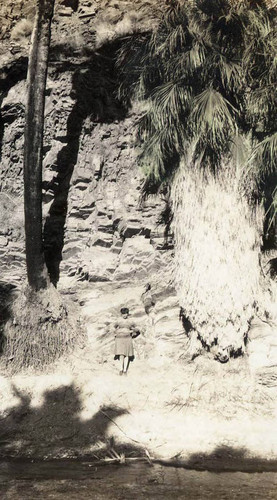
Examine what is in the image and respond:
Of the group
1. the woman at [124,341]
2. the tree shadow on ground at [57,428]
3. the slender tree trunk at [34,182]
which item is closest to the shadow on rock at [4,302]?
the slender tree trunk at [34,182]

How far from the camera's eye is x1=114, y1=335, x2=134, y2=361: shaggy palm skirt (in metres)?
9.64

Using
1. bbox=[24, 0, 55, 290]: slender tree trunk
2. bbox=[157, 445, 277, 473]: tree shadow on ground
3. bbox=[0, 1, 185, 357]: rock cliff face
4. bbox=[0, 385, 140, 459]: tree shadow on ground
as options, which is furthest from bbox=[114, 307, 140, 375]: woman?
bbox=[157, 445, 277, 473]: tree shadow on ground

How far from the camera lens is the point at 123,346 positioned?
9.67 m

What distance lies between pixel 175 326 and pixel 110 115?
537 cm

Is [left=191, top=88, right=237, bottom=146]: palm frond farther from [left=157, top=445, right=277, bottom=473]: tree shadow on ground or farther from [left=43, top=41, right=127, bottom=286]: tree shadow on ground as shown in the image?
[left=157, top=445, right=277, bottom=473]: tree shadow on ground

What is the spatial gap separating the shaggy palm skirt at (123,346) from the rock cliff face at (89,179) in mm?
497

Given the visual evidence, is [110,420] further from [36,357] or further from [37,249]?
[37,249]

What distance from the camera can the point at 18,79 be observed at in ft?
43.1

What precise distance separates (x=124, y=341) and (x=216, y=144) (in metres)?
3.88

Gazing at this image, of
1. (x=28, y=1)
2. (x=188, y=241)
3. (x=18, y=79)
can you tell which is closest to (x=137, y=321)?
(x=188, y=241)

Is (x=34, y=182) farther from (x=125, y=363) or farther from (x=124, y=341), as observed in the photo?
(x=125, y=363)

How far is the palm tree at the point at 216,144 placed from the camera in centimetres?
939

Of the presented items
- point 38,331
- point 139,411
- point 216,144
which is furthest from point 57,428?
point 216,144

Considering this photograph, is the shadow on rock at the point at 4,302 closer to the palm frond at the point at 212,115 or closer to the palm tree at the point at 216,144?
the palm tree at the point at 216,144
